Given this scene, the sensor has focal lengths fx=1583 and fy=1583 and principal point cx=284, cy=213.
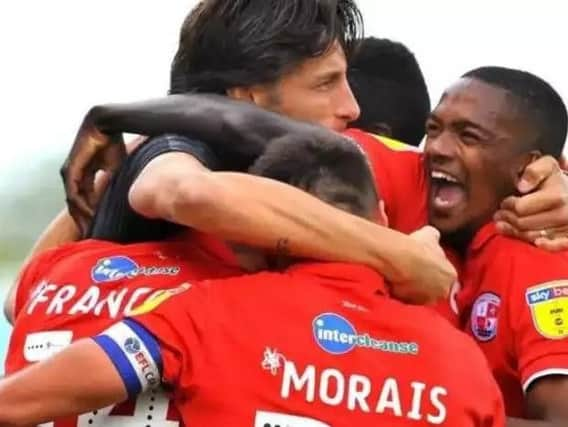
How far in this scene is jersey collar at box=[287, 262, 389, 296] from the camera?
1.54m

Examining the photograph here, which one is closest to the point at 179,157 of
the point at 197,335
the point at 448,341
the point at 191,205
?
the point at 191,205

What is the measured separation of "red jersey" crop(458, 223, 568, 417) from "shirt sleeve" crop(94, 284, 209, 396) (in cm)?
48

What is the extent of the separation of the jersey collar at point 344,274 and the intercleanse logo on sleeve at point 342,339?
2.1 inches

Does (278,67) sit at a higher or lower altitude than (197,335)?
higher

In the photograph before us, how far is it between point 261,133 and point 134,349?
339 millimetres

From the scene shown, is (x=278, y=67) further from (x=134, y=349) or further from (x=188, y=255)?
(x=134, y=349)

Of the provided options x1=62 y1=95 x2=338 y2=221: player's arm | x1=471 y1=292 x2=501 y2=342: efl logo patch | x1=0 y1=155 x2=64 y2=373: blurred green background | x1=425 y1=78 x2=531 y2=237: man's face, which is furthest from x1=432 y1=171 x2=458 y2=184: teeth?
x1=0 y1=155 x2=64 y2=373: blurred green background

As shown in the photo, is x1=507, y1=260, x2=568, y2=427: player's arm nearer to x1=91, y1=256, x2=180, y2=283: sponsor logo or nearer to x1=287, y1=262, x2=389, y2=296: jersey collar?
x1=287, y1=262, x2=389, y2=296: jersey collar

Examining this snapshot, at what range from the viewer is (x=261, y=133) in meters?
1.68

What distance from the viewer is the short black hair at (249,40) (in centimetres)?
182

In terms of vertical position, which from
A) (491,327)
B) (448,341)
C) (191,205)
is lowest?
(491,327)

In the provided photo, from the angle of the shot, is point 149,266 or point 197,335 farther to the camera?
point 149,266

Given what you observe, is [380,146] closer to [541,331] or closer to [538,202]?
[538,202]

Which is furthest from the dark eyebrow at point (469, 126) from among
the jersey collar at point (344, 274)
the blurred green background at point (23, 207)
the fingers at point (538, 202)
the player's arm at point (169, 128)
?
the blurred green background at point (23, 207)
